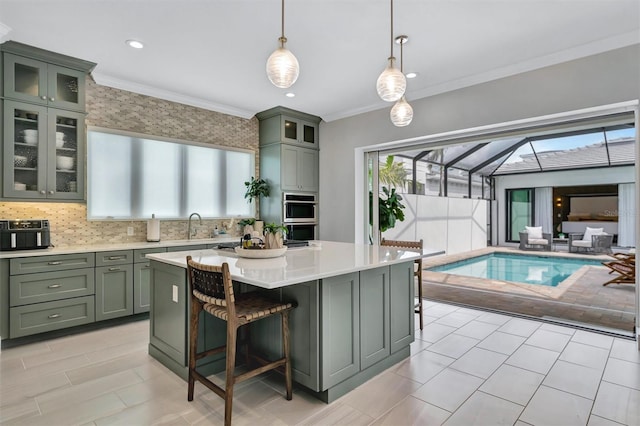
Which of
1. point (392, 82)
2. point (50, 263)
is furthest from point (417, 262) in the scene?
point (50, 263)

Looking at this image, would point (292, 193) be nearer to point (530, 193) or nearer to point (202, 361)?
point (202, 361)

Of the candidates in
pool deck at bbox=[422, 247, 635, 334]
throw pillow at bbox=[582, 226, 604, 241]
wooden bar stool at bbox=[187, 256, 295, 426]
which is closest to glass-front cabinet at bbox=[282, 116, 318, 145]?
pool deck at bbox=[422, 247, 635, 334]

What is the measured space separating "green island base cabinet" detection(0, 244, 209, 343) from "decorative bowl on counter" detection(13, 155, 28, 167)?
0.93 m

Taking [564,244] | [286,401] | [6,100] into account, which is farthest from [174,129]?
[564,244]

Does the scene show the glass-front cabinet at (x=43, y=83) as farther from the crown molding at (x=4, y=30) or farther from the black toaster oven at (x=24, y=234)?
the black toaster oven at (x=24, y=234)

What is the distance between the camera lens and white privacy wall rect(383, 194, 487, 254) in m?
7.15

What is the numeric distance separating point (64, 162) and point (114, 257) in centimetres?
114

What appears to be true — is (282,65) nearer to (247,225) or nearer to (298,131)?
(247,225)

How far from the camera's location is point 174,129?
15.4 ft

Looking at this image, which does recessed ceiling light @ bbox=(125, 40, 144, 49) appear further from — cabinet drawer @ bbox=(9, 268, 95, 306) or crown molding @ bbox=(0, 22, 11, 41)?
cabinet drawer @ bbox=(9, 268, 95, 306)

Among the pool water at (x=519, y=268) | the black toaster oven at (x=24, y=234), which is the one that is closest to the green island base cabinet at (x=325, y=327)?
the black toaster oven at (x=24, y=234)

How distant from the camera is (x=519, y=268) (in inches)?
260

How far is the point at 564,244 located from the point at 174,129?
22.0 ft

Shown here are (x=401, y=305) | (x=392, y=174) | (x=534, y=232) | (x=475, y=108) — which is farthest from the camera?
(x=534, y=232)
